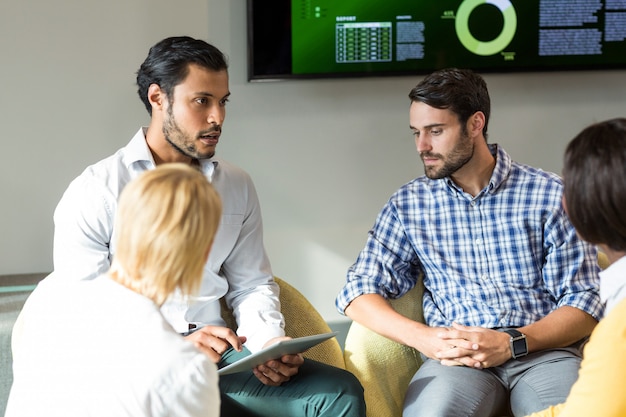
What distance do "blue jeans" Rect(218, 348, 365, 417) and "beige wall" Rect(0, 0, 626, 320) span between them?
139cm

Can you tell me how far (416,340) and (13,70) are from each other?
1898 millimetres

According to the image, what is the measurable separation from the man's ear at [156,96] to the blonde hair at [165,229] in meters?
1.06

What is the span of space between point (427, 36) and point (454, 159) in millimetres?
1058

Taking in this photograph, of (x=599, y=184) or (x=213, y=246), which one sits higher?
(x=599, y=184)

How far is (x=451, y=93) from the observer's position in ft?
8.31

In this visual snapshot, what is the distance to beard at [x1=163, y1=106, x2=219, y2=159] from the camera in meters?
2.38

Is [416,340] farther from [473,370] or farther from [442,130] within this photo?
[442,130]

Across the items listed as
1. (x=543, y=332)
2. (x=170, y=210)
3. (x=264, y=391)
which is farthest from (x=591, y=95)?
(x=170, y=210)

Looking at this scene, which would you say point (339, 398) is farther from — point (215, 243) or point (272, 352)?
point (215, 243)

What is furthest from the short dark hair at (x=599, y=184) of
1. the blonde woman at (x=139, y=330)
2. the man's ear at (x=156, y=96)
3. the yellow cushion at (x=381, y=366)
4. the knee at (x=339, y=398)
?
the man's ear at (x=156, y=96)

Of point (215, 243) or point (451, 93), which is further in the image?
point (451, 93)

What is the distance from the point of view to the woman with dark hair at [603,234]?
1438mm

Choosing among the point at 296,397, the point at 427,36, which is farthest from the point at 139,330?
the point at 427,36

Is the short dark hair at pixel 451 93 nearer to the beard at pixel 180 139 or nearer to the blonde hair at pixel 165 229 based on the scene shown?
the beard at pixel 180 139
